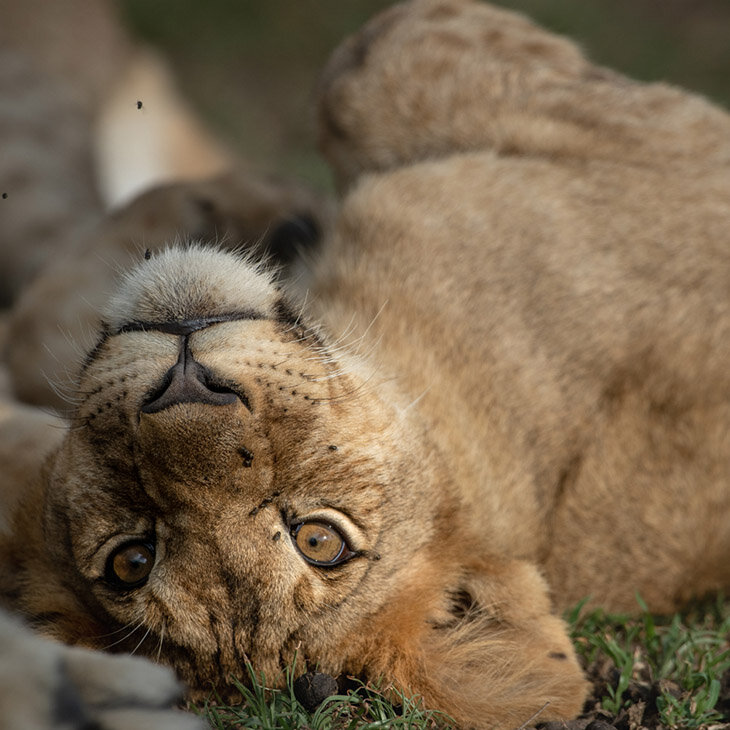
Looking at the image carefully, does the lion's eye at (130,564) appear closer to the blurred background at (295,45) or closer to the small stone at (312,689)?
the small stone at (312,689)

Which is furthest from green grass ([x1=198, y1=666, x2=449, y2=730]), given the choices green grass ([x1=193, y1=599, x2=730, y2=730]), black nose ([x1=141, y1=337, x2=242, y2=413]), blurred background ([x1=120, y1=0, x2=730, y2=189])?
blurred background ([x1=120, y1=0, x2=730, y2=189])

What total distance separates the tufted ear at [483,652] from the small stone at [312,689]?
0.50ft

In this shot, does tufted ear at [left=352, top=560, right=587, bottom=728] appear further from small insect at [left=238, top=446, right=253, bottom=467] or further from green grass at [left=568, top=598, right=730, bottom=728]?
small insect at [left=238, top=446, right=253, bottom=467]

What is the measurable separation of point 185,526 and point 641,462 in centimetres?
Result: 165

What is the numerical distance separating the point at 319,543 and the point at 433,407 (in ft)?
2.32

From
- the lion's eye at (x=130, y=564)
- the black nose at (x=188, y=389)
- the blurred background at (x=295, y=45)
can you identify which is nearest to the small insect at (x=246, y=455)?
the black nose at (x=188, y=389)

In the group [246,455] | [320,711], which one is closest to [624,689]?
[320,711]

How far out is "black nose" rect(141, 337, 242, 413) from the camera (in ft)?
8.21

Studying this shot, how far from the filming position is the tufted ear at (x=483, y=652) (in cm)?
280

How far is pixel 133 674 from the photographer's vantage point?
2238mm

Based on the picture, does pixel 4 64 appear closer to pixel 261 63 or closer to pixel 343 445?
pixel 261 63

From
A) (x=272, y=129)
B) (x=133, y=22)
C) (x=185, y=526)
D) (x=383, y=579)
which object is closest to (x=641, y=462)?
(x=383, y=579)

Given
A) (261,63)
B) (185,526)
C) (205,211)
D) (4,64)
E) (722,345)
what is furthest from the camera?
(261,63)

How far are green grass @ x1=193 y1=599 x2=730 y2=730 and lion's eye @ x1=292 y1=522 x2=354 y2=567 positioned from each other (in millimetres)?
324
